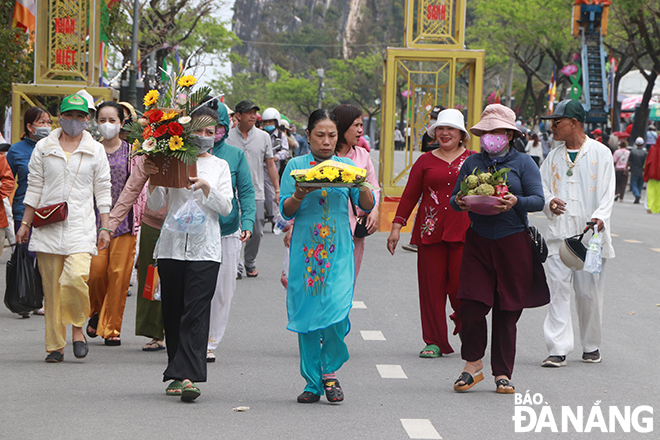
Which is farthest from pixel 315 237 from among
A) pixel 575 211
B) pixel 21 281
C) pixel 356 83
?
pixel 356 83

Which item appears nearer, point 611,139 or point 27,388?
point 27,388

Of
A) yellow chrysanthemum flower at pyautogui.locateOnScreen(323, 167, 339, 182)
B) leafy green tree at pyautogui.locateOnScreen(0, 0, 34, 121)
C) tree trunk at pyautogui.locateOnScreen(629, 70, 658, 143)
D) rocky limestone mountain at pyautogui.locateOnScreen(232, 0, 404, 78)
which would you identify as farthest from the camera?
rocky limestone mountain at pyautogui.locateOnScreen(232, 0, 404, 78)

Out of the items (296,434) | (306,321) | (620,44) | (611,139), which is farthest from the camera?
(620,44)

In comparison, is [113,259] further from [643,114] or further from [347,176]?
[643,114]

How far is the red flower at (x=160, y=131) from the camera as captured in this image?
5.58 m

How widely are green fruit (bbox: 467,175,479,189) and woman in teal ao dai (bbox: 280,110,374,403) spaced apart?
762 mm

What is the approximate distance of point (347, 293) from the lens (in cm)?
569

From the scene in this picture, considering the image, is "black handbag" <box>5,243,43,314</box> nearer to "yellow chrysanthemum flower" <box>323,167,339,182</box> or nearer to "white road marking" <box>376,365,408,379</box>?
"white road marking" <box>376,365,408,379</box>

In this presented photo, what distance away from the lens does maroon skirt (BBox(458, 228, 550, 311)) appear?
20.1ft

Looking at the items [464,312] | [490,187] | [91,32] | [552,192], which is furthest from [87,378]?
[91,32]

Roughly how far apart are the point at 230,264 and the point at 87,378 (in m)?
1.51

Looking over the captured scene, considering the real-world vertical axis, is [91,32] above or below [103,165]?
above

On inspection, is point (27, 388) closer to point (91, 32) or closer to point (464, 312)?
point (464, 312)

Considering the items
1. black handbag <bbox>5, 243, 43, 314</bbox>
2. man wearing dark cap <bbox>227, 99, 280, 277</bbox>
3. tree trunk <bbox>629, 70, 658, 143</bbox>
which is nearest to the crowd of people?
black handbag <bbox>5, 243, 43, 314</bbox>
